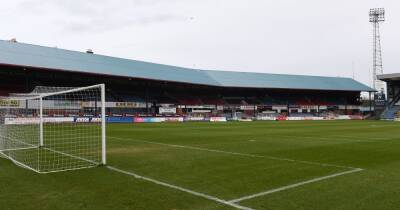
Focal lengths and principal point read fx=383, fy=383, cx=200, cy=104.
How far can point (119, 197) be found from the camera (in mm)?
7441

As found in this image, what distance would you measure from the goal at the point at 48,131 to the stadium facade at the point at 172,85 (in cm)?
2865

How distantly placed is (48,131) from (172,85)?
170ft

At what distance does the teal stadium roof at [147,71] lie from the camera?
2010 inches

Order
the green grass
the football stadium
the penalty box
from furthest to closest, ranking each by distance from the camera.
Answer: the penalty box → the football stadium → the green grass

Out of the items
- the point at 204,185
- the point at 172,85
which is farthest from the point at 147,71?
the point at 204,185

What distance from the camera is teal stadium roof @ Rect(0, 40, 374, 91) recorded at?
51.1 metres

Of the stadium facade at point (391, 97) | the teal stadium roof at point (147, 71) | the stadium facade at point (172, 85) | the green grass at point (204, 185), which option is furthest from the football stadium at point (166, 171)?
the stadium facade at point (391, 97)

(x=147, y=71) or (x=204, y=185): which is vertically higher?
(x=147, y=71)

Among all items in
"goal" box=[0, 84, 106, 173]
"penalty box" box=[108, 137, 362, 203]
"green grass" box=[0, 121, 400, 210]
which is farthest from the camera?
"goal" box=[0, 84, 106, 173]

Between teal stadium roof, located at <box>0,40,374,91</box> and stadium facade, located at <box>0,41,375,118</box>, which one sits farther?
stadium facade, located at <box>0,41,375,118</box>

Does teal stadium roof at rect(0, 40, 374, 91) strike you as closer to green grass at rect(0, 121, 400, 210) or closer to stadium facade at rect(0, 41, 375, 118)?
stadium facade at rect(0, 41, 375, 118)

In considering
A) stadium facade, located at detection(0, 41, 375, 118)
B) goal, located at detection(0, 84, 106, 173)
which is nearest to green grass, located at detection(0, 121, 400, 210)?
goal, located at detection(0, 84, 106, 173)

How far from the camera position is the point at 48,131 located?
23.2 metres

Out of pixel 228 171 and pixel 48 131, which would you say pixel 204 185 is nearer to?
pixel 228 171
